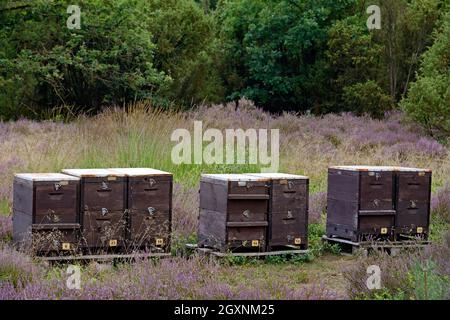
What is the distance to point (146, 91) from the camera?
3136cm

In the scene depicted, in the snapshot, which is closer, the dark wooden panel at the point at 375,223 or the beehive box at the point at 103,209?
the beehive box at the point at 103,209

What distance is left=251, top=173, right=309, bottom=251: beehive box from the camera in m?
11.7

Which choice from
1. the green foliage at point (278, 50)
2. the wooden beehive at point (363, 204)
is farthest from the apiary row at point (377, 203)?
the green foliage at point (278, 50)

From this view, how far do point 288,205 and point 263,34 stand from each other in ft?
80.6

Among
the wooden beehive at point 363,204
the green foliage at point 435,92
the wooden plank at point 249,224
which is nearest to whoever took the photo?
the wooden plank at point 249,224

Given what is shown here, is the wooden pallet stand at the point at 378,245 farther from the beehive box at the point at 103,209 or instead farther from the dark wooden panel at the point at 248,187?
the beehive box at the point at 103,209

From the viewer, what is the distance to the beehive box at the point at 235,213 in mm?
11352

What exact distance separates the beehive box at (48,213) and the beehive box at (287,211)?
264cm

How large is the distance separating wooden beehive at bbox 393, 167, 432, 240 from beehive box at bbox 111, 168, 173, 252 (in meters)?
3.57

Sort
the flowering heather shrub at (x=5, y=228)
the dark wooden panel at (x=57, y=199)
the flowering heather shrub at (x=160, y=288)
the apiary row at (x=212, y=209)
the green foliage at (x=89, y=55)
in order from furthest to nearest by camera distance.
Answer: the green foliage at (x=89, y=55) → the flowering heather shrub at (x=5, y=228) → the apiary row at (x=212, y=209) → the dark wooden panel at (x=57, y=199) → the flowering heather shrub at (x=160, y=288)

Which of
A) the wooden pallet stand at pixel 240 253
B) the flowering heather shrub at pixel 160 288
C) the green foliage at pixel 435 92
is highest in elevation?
the green foliage at pixel 435 92

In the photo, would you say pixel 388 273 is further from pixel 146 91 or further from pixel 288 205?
pixel 146 91
